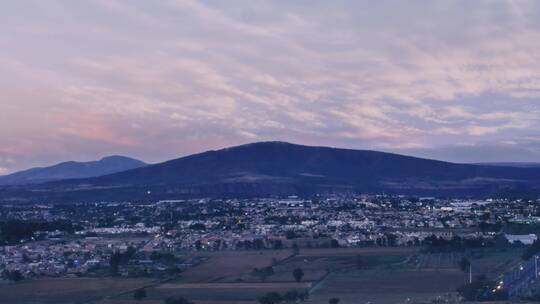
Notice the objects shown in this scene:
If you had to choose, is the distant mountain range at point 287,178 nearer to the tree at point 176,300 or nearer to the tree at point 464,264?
the tree at point 464,264

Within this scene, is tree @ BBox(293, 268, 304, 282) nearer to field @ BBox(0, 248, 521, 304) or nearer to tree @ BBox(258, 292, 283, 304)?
field @ BBox(0, 248, 521, 304)

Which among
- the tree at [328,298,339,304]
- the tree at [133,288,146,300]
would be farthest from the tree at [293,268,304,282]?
the tree at [133,288,146,300]

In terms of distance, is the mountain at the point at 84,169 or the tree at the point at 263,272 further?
the mountain at the point at 84,169

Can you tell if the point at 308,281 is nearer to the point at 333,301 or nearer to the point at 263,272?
the point at 263,272

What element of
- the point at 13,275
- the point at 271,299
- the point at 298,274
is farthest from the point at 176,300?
the point at 13,275

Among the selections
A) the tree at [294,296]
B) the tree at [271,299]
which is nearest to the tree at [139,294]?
the tree at [271,299]

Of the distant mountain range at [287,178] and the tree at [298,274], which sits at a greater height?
the distant mountain range at [287,178]
